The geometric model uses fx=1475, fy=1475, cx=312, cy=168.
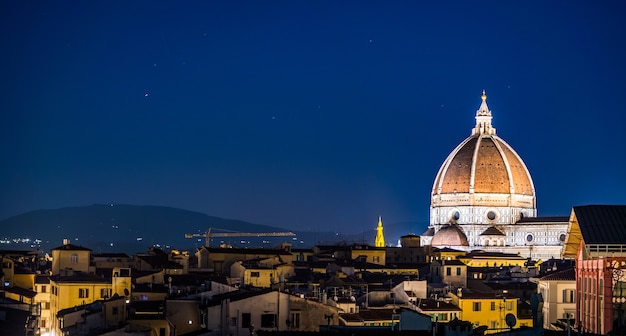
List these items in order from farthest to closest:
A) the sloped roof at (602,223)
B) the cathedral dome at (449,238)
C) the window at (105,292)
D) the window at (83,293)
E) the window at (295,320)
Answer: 1. the cathedral dome at (449,238)
2. the window at (83,293)
3. the window at (105,292)
4. the window at (295,320)
5. the sloped roof at (602,223)

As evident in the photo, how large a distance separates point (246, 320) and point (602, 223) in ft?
33.3

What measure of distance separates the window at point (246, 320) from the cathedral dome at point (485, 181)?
118 m

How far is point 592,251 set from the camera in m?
34.5

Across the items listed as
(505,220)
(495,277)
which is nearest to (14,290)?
(495,277)

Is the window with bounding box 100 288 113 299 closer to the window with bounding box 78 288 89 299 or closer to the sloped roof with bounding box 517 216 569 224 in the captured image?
the window with bounding box 78 288 89 299

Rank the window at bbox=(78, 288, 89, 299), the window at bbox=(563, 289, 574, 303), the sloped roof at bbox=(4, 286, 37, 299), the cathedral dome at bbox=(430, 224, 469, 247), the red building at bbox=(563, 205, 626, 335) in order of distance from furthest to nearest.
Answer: the cathedral dome at bbox=(430, 224, 469, 247) → the sloped roof at bbox=(4, 286, 37, 299) → the window at bbox=(78, 288, 89, 299) → the window at bbox=(563, 289, 574, 303) → the red building at bbox=(563, 205, 626, 335)

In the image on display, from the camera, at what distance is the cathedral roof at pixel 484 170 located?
15762cm

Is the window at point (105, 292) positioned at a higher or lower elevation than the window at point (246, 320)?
higher

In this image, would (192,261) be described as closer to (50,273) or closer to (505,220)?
(50,273)

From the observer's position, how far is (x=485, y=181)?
157 m

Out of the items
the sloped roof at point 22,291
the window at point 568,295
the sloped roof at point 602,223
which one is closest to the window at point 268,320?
the sloped roof at point 602,223

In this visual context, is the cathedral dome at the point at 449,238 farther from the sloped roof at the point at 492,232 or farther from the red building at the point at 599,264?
the red building at the point at 599,264

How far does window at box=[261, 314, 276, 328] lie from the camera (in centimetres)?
4038

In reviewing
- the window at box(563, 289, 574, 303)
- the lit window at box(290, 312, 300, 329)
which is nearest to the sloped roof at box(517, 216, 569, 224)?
the window at box(563, 289, 574, 303)
